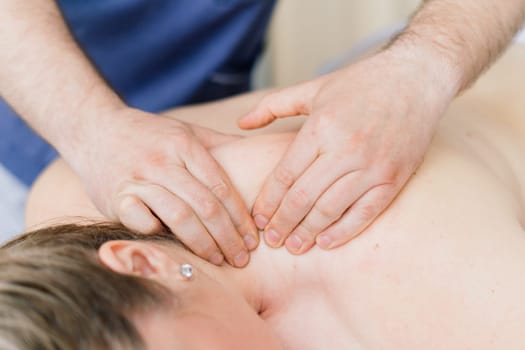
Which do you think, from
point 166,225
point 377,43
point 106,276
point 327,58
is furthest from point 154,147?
point 327,58

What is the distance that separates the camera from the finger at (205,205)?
820mm

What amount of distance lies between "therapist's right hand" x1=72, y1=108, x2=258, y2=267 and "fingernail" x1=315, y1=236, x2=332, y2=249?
8cm

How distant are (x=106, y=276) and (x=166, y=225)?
153 mm

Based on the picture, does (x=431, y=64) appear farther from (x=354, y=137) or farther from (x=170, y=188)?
(x=170, y=188)

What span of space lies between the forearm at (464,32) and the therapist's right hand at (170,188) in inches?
12.1

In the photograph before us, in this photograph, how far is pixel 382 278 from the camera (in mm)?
811

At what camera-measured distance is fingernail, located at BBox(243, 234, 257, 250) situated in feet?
2.83

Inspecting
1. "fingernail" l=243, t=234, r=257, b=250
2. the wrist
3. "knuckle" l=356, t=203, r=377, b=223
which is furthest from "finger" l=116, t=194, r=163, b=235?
the wrist

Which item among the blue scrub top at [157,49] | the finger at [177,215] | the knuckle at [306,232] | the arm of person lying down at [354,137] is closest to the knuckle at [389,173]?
the arm of person lying down at [354,137]

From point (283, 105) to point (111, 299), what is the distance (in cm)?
37

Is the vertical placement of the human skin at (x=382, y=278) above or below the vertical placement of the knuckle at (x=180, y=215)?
below

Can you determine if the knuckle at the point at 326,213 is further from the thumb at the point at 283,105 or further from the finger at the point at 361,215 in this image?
the thumb at the point at 283,105

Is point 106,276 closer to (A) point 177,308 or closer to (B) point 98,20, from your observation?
(A) point 177,308

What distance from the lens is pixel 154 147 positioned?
0.86m
